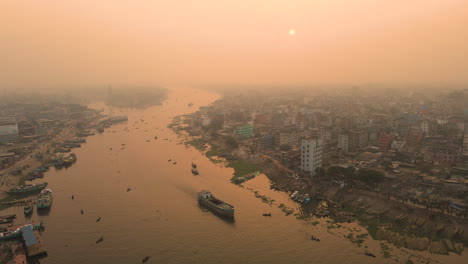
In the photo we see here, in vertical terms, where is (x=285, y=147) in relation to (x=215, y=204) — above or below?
above

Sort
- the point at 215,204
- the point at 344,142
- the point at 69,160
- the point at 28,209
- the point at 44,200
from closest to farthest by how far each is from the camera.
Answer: the point at 215,204, the point at 28,209, the point at 44,200, the point at 344,142, the point at 69,160

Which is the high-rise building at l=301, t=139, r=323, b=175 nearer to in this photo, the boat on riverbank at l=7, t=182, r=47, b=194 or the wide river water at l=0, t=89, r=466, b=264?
the wide river water at l=0, t=89, r=466, b=264

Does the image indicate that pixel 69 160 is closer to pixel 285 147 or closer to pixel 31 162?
pixel 31 162

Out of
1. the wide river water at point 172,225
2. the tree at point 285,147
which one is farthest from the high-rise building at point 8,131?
the tree at point 285,147

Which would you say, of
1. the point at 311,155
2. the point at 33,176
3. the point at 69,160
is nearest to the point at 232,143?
the point at 311,155

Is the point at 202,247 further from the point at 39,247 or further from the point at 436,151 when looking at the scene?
the point at 436,151

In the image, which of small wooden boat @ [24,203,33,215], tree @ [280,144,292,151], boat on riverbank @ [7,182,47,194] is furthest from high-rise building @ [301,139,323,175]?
boat on riverbank @ [7,182,47,194]

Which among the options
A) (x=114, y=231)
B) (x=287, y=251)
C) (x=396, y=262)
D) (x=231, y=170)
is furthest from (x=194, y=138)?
(x=396, y=262)
